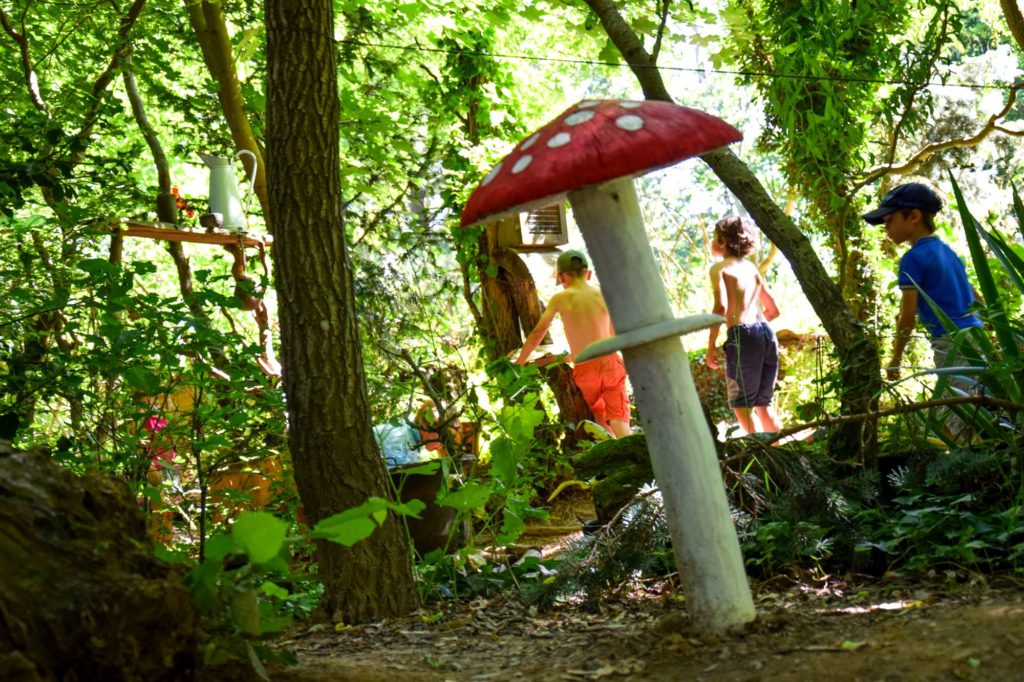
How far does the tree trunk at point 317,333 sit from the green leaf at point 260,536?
4.66ft

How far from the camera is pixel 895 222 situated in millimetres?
4508

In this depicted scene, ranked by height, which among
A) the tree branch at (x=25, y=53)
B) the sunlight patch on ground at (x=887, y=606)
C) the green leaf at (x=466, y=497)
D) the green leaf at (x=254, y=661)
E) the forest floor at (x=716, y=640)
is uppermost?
the tree branch at (x=25, y=53)

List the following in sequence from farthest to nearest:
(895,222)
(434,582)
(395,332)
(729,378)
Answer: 1. (395,332)
2. (729,378)
3. (895,222)
4. (434,582)

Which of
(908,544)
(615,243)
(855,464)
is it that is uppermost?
(615,243)

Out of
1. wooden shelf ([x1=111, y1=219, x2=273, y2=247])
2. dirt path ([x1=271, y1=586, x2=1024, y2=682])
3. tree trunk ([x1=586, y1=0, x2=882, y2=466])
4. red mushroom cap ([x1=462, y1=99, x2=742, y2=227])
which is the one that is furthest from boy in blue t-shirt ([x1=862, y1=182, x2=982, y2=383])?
wooden shelf ([x1=111, y1=219, x2=273, y2=247])

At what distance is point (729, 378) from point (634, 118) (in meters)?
4.05

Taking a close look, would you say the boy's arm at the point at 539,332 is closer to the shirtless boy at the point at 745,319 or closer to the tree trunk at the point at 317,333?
the shirtless boy at the point at 745,319

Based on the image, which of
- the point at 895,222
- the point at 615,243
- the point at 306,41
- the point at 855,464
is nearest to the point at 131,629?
the point at 615,243

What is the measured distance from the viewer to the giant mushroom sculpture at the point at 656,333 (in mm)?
2318

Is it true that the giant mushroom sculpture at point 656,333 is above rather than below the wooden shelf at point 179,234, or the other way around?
below

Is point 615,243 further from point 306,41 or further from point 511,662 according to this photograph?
point 306,41

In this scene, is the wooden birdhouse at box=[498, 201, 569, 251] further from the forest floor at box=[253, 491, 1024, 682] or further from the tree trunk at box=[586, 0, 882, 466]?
the forest floor at box=[253, 491, 1024, 682]

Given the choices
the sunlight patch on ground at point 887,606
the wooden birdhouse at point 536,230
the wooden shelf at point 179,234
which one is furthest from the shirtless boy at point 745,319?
the sunlight patch on ground at point 887,606

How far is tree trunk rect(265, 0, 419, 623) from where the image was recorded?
10.9 feet
